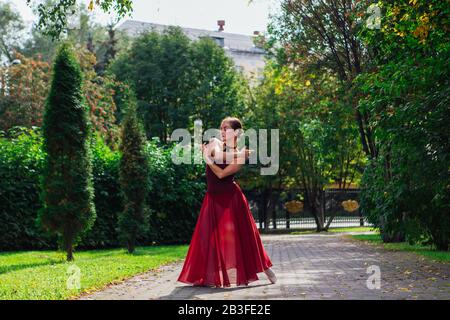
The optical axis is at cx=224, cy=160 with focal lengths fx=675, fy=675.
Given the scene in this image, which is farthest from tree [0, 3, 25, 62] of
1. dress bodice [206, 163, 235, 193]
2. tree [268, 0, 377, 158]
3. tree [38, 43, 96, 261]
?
dress bodice [206, 163, 235, 193]

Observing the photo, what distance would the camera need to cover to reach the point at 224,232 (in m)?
9.36

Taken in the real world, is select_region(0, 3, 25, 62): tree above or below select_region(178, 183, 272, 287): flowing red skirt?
above

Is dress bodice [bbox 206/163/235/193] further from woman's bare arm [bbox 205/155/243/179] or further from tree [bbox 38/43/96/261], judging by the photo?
tree [bbox 38/43/96/261]

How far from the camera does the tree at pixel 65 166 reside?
47.9ft

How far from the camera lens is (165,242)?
21.5m

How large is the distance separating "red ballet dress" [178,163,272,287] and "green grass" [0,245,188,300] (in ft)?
4.95

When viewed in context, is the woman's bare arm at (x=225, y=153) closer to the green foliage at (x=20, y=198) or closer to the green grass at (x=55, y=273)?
the green grass at (x=55, y=273)

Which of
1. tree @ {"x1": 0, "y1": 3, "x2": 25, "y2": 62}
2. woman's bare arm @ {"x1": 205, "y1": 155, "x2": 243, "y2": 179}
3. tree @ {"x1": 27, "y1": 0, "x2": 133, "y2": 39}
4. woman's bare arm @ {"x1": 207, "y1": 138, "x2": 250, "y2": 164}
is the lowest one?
woman's bare arm @ {"x1": 205, "y1": 155, "x2": 243, "y2": 179}

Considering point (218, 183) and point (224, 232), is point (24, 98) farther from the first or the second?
point (224, 232)

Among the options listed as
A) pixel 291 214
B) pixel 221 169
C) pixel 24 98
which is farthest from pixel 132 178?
pixel 291 214

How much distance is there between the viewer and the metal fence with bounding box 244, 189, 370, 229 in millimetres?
39281
